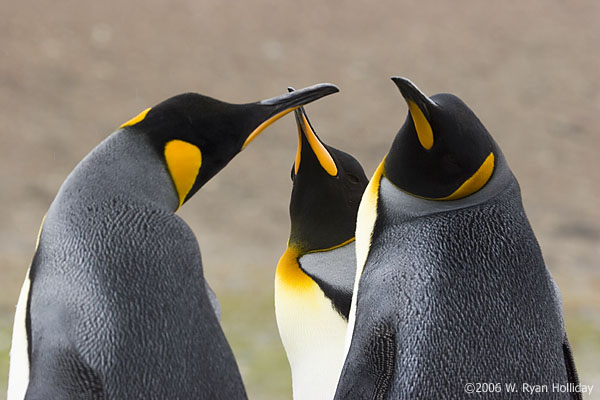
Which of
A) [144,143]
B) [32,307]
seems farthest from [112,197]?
[32,307]

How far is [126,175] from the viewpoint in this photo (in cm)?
154

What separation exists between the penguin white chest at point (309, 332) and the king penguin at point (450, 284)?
1.84 feet

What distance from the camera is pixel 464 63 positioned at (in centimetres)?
1789

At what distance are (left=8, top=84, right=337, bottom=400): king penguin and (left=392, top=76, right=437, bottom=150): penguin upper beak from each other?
1.19 ft

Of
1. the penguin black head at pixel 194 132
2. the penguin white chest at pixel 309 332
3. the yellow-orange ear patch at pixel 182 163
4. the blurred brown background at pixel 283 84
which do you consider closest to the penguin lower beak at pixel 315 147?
the penguin white chest at pixel 309 332

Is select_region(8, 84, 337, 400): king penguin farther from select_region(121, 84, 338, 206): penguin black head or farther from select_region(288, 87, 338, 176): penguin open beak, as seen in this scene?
select_region(288, 87, 338, 176): penguin open beak

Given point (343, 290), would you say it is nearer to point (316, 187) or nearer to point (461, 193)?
point (316, 187)

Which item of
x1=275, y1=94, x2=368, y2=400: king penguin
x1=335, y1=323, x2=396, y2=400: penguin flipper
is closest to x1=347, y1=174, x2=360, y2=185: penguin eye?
x1=275, y1=94, x2=368, y2=400: king penguin

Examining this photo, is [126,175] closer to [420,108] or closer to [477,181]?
[420,108]

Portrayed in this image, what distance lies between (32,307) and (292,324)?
0.97 metres

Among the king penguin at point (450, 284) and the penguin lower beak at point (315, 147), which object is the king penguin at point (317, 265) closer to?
the penguin lower beak at point (315, 147)

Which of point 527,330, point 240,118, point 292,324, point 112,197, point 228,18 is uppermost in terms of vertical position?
point 228,18

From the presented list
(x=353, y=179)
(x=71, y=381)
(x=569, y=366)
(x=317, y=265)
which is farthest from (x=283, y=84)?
(x=71, y=381)

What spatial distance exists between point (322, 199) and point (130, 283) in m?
0.97
